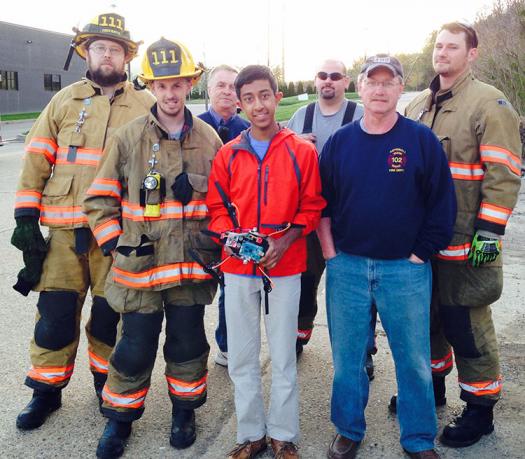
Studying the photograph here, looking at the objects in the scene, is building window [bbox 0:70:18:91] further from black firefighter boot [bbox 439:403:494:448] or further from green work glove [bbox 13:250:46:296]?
black firefighter boot [bbox 439:403:494:448]

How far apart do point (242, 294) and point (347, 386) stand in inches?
31.4

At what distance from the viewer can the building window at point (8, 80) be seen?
3992 cm

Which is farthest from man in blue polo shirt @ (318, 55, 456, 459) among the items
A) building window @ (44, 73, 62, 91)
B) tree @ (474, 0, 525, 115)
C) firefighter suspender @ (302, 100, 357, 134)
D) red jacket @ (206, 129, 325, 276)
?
building window @ (44, 73, 62, 91)

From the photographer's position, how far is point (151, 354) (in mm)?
3430

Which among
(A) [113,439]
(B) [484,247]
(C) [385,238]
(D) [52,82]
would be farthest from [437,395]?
(D) [52,82]

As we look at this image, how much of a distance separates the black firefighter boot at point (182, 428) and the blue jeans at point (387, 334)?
0.85 m

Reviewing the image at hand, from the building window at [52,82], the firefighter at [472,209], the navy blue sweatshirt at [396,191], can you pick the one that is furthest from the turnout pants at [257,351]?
the building window at [52,82]

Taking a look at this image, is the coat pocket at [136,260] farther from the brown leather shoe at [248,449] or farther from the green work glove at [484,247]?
the green work glove at [484,247]

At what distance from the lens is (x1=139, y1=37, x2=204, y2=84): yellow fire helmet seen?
331 cm

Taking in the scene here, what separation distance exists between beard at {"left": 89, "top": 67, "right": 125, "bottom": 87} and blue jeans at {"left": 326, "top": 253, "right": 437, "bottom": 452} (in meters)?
1.82

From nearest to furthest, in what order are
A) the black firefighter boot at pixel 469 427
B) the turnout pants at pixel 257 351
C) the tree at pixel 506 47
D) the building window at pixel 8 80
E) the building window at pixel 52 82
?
the turnout pants at pixel 257 351
the black firefighter boot at pixel 469 427
the tree at pixel 506 47
the building window at pixel 8 80
the building window at pixel 52 82

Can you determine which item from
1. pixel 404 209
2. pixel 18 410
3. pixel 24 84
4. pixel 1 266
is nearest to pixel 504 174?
pixel 404 209

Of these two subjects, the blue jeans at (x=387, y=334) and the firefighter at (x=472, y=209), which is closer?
the blue jeans at (x=387, y=334)

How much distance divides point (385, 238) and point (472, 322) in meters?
0.89
